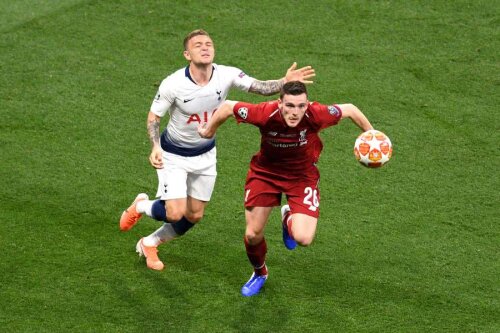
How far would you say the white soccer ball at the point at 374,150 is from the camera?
9.64 meters

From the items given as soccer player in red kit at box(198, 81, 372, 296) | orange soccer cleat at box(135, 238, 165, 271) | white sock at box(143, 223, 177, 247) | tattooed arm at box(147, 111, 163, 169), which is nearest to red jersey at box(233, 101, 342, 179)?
soccer player in red kit at box(198, 81, 372, 296)

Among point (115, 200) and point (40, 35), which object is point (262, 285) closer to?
point (115, 200)

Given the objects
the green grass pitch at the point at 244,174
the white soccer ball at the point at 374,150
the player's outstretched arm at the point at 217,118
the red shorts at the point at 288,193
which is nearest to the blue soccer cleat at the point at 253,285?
the green grass pitch at the point at 244,174

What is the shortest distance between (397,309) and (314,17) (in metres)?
6.73

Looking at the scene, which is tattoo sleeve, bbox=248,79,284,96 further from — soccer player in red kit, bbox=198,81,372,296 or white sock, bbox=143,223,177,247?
white sock, bbox=143,223,177,247

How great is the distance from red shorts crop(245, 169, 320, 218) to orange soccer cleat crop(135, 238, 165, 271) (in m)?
1.28

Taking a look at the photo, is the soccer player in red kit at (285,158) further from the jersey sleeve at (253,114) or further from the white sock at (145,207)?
the white sock at (145,207)

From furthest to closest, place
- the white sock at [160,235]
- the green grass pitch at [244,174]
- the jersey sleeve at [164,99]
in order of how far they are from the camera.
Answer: the white sock at [160,235] < the jersey sleeve at [164,99] < the green grass pitch at [244,174]

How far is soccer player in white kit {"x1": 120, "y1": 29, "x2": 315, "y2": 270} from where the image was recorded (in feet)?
34.7

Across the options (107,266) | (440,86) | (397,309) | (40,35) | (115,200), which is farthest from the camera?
(40,35)

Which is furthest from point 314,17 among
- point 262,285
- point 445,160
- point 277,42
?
point 262,285

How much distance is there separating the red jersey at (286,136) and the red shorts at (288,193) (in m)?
0.06

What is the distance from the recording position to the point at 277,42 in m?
15.5

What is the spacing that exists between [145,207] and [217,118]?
1.62 meters
